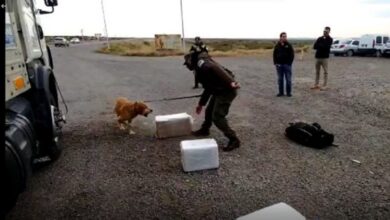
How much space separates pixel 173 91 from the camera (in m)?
13.3

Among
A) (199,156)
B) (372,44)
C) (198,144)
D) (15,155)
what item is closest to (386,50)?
(372,44)

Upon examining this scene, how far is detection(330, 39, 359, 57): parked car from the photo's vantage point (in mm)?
32981

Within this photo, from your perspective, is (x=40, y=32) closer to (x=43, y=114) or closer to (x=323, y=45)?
(x=43, y=114)

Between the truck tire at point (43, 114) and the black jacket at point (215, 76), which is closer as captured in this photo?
the truck tire at point (43, 114)

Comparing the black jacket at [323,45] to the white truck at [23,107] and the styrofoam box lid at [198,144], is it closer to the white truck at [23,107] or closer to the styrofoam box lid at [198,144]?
the styrofoam box lid at [198,144]

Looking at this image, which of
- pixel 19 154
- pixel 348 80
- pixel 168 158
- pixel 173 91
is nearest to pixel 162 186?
pixel 168 158

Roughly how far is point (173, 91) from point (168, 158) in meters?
7.45

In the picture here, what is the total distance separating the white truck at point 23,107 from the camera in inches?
132

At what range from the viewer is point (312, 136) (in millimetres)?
6301

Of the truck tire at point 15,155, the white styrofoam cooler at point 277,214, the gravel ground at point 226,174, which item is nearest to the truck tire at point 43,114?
the gravel ground at point 226,174

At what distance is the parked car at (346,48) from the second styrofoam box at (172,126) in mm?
29707

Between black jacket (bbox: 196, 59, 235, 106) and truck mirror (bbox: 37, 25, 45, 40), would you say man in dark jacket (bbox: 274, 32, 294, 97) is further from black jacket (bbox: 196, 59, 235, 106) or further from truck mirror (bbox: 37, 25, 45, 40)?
truck mirror (bbox: 37, 25, 45, 40)

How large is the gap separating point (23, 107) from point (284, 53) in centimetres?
830

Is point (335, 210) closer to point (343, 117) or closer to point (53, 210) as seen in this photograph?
point (53, 210)
